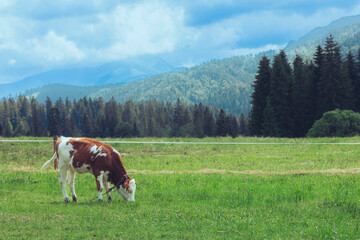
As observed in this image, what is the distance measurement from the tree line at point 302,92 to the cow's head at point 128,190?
195 feet

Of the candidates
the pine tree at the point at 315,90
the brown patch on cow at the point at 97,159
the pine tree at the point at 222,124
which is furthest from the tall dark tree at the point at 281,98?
the brown patch on cow at the point at 97,159

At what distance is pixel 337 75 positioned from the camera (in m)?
64.2

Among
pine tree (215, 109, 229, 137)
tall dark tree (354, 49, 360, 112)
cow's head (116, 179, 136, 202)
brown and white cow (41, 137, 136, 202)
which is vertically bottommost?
cow's head (116, 179, 136, 202)

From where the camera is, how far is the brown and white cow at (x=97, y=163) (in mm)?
11695

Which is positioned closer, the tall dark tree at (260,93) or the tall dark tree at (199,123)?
the tall dark tree at (260,93)

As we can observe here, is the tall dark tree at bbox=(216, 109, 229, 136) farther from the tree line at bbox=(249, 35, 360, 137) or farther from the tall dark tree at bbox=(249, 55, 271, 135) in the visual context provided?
the tree line at bbox=(249, 35, 360, 137)

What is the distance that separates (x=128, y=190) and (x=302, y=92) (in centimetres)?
6331

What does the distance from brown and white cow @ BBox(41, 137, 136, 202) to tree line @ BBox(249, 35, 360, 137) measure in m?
59.3

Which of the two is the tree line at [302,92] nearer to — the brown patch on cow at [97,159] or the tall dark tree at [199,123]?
the brown patch on cow at [97,159]

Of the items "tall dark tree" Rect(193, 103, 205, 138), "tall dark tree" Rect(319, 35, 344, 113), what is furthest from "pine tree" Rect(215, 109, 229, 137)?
"tall dark tree" Rect(319, 35, 344, 113)

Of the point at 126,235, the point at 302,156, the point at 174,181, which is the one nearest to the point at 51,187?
the point at 174,181

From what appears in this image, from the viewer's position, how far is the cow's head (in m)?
11.6

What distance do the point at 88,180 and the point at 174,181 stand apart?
4.09 meters

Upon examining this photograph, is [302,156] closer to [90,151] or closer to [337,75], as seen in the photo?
[90,151]
